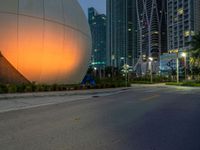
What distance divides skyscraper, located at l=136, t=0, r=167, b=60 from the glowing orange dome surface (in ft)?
473

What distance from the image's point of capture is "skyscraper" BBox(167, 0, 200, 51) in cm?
15325

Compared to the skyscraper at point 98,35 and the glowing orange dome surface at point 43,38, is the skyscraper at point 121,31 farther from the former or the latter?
the glowing orange dome surface at point 43,38

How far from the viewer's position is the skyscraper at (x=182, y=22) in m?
153

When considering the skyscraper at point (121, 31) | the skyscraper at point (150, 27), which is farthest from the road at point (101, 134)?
the skyscraper at point (150, 27)

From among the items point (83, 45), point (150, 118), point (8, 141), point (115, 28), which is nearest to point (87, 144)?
point (8, 141)

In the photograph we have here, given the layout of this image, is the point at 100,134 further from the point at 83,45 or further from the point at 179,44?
the point at 179,44

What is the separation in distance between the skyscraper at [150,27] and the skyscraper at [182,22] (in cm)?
760

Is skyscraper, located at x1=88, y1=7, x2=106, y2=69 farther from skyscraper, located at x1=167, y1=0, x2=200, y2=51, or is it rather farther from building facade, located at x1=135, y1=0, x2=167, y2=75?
skyscraper, located at x1=167, y1=0, x2=200, y2=51

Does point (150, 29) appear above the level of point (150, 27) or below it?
below

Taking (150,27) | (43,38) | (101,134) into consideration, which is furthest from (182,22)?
(101,134)

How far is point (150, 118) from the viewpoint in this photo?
8.38 meters

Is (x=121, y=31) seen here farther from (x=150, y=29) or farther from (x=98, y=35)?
(x=150, y=29)

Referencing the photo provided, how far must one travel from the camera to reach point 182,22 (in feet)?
521

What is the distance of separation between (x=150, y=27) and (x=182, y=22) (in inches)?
853
